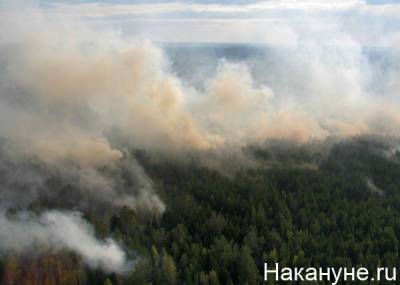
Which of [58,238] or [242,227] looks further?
[242,227]

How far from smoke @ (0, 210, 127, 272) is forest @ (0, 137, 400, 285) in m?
1.78

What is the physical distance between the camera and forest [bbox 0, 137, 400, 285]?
88188mm

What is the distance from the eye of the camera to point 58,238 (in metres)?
102

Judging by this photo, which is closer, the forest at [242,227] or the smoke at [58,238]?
the forest at [242,227]

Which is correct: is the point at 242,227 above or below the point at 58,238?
above

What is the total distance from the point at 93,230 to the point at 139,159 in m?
66.2

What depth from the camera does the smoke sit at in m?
92.7

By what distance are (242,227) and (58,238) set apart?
32933mm

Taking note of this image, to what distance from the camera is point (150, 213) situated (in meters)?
114

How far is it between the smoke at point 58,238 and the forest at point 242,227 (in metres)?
1.78

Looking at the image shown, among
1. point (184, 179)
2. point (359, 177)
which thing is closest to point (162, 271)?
point (184, 179)

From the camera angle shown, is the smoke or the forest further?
the smoke

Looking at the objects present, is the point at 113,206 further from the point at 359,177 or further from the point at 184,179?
the point at 359,177

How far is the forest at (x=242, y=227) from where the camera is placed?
88188 mm
